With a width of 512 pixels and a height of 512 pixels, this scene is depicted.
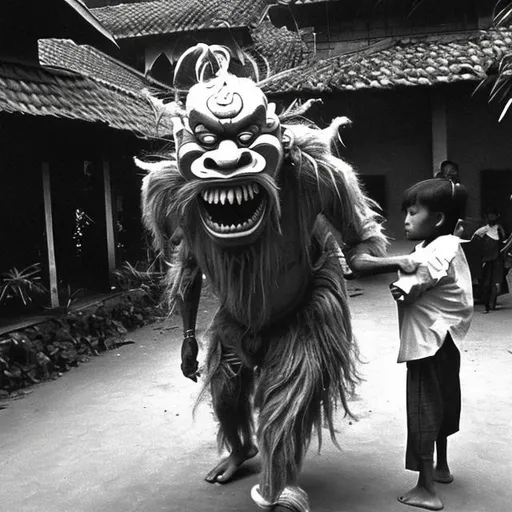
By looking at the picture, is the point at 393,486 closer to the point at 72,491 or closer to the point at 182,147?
the point at 72,491

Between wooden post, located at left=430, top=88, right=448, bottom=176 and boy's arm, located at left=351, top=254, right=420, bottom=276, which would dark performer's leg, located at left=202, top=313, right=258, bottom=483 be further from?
wooden post, located at left=430, top=88, right=448, bottom=176

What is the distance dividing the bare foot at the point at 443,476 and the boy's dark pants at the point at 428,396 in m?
0.27

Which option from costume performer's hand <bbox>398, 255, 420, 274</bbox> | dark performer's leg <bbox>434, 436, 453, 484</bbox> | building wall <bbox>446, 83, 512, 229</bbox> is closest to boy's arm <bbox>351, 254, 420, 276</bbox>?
costume performer's hand <bbox>398, 255, 420, 274</bbox>

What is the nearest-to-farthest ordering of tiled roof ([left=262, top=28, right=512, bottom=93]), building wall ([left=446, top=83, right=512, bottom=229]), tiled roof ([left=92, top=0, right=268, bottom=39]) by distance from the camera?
tiled roof ([left=262, top=28, right=512, bottom=93]) → building wall ([left=446, top=83, right=512, bottom=229]) → tiled roof ([left=92, top=0, right=268, bottom=39])

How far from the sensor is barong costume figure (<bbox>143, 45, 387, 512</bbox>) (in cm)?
264

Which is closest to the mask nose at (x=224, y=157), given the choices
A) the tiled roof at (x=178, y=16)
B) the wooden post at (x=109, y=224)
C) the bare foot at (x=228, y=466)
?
the bare foot at (x=228, y=466)

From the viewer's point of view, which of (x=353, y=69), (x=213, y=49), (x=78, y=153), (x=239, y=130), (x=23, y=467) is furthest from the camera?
(x=353, y=69)

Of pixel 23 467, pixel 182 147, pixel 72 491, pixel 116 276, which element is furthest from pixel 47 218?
pixel 182 147

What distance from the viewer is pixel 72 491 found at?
10.5 ft

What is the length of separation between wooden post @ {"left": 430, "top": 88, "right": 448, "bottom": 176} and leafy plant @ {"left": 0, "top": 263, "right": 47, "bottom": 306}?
5.49 meters

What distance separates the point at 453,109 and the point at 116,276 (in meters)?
5.14

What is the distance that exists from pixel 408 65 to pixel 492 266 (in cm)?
314

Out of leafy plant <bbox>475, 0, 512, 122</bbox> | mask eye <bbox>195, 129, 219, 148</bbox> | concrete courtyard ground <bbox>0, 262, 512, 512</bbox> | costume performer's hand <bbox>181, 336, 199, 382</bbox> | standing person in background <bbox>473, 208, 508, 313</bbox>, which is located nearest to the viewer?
mask eye <bbox>195, 129, 219, 148</bbox>

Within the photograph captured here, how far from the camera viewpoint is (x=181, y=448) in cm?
369
